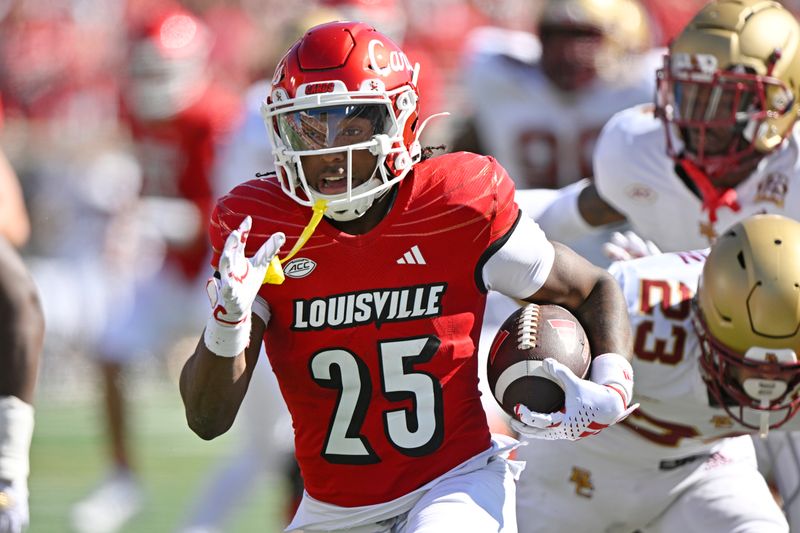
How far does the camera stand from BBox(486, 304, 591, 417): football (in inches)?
139

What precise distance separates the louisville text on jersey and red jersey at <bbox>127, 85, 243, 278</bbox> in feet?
14.1

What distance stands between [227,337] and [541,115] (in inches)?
150

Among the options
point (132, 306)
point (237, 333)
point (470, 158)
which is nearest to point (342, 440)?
point (237, 333)

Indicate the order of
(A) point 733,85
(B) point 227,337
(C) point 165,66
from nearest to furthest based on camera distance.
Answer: (B) point 227,337, (A) point 733,85, (C) point 165,66

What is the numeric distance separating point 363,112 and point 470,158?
0.28 m

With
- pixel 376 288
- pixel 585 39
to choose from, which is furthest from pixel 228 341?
pixel 585 39

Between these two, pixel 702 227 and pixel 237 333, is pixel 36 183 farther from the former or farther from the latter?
pixel 237 333

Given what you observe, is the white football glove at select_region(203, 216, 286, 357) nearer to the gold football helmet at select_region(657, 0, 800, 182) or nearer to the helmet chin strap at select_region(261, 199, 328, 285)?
the helmet chin strap at select_region(261, 199, 328, 285)

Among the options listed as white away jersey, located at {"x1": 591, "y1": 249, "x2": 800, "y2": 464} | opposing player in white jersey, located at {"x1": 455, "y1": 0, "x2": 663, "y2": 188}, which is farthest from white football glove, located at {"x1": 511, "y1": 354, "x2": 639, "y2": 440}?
opposing player in white jersey, located at {"x1": 455, "y1": 0, "x2": 663, "y2": 188}

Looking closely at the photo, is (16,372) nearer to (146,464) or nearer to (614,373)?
(614,373)

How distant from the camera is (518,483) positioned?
4609mm

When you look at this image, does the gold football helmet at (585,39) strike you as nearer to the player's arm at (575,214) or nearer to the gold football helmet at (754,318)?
the player's arm at (575,214)

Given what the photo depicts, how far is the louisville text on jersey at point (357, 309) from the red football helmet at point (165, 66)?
4866 mm

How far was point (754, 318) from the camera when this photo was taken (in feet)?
13.3
